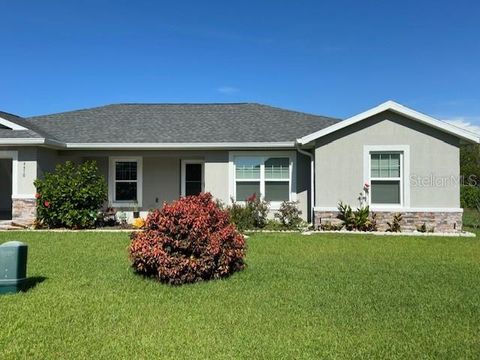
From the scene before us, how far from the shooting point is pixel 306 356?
4480mm

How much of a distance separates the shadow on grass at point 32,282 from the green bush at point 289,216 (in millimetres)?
9112

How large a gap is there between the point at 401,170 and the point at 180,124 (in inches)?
358

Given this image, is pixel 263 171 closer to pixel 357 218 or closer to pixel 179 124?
pixel 357 218

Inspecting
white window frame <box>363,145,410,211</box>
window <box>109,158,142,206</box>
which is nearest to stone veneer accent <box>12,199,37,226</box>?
window <box>109,158,142,206</box>

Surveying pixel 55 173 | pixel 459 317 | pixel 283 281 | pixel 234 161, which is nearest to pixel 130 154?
pixel 55 173

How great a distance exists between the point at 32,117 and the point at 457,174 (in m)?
17.8

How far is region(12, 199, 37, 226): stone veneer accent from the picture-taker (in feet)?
51.1

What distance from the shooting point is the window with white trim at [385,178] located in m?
14.8

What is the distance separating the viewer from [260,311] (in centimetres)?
594

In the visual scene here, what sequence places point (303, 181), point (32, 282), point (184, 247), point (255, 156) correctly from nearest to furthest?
point (32, 282) < point (184, 247) < point (303, 181) < point (255, 156)

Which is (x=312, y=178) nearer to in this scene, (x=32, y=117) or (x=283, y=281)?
(x=283, y=281)

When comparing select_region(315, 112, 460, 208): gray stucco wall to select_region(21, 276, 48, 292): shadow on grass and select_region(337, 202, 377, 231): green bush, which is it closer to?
select_region(337, 202, 377, 231): green bush

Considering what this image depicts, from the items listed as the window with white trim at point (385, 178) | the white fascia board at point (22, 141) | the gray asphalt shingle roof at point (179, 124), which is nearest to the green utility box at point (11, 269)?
the white fascia board at point (22, 141)

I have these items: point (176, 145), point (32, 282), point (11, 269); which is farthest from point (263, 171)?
point (11, 269)
